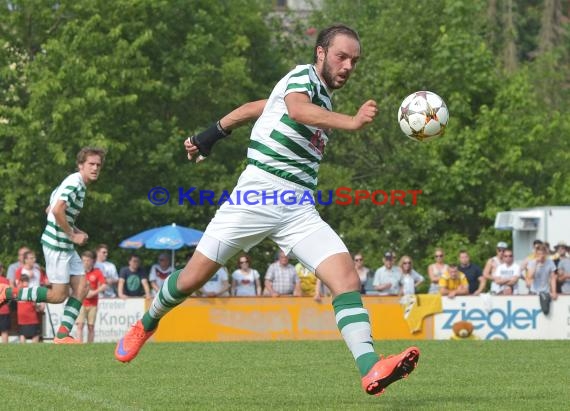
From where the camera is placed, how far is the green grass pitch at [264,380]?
851cm

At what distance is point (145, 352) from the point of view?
1446 cm

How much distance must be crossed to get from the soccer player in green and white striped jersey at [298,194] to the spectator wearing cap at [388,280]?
14851 millimetres

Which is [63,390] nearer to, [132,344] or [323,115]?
[132,344]

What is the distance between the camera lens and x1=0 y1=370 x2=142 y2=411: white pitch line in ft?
27.1

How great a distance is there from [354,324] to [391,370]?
1.95 feet

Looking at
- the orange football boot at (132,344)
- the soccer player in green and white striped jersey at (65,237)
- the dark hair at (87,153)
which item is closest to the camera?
the orange football boot at (132,344)

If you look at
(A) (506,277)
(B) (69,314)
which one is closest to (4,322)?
(B) (69,314)

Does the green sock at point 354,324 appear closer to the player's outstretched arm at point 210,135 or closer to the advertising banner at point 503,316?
the player's outstretched arm at point 210,135

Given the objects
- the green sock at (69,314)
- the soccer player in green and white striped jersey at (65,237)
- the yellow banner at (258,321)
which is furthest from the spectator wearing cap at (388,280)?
the soccer player in green and white striped jersey at (65,237)

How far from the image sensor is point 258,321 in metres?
21.8

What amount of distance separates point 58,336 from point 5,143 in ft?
59.3

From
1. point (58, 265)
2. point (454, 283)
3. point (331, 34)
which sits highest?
point (331, 34)

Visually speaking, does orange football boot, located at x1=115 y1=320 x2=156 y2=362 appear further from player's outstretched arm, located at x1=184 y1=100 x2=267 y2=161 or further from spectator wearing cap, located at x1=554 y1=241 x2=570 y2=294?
spectator wearing cap, located at x1=554 y1=241 x2=570 y2=294

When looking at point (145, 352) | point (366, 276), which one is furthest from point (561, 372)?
point (366, 276)
